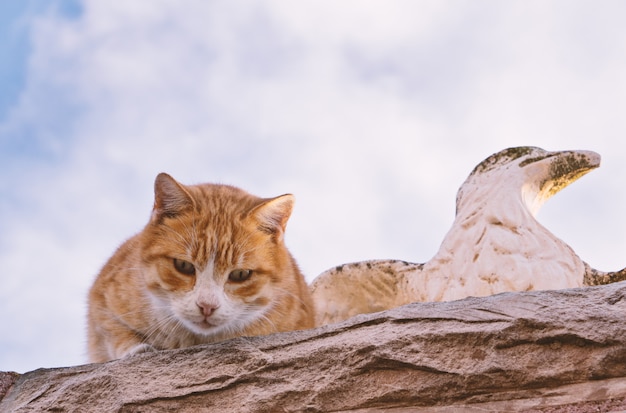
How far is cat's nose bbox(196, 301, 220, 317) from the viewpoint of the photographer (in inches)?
107

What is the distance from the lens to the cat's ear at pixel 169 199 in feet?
9.79

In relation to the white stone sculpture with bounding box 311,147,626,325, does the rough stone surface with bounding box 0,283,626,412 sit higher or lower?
lower

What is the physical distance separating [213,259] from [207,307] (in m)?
0.21

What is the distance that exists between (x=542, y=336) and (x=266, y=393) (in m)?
0.88

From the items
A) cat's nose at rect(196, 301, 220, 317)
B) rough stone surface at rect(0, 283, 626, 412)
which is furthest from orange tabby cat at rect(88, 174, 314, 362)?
rough stone surface at rect(0, 283, 626, 412)

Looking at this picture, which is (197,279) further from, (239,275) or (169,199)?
(169,199)

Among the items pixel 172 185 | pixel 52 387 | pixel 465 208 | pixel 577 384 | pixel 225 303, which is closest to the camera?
pixel 577 384

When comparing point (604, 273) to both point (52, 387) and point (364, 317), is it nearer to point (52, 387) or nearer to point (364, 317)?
point (364, 317)

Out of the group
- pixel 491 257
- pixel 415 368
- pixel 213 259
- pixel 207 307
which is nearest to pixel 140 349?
pixel 207 307

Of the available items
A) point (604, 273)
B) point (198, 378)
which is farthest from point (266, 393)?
point (604, 273)

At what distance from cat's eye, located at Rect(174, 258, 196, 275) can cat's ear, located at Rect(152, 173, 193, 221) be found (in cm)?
26

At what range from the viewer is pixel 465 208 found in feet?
14.1

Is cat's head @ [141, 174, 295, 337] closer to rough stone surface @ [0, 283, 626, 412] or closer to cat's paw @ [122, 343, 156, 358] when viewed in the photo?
cat's paw @ [122, 343, 156, 358]

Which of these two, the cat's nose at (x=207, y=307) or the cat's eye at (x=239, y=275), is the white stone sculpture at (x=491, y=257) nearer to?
the cat's eye at (x=239, y=275)
